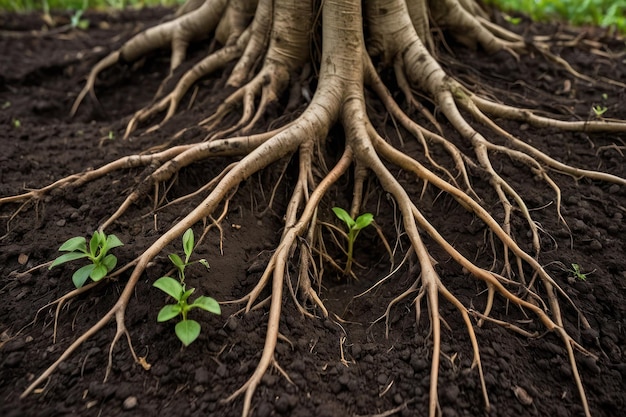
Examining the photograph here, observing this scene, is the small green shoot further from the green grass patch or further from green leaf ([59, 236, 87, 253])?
the green grass patch

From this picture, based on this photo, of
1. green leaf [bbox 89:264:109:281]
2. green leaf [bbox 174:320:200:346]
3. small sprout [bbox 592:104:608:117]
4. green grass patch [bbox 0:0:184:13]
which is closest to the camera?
green leaf [bbox 174:320:200:346]

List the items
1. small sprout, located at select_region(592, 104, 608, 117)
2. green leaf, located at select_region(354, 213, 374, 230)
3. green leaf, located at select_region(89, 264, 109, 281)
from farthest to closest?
1. small sprout, located at select_region(592, 104, 608, 117)
2. green leaf, located at select_region(354, 213, 374, 230)
3. green leaf, located at select_region(89, 264, 109, 281)

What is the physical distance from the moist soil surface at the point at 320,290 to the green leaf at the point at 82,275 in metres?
0.10

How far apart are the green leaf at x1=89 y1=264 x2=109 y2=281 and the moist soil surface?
10 cm

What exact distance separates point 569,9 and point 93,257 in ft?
17.4

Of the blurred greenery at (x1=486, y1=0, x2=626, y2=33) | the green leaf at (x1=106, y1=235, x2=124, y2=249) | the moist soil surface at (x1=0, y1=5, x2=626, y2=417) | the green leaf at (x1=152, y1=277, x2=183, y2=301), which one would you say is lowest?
the blurred greenery at (x1=486, y1=0, x2=626, y2=33)

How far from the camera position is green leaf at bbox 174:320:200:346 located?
5.54 ft

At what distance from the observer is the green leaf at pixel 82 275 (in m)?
1.90

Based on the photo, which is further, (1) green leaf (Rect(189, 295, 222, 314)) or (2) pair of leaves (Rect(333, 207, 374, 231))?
(2) pair of leaves (Rect(333, 207, 374, 231))

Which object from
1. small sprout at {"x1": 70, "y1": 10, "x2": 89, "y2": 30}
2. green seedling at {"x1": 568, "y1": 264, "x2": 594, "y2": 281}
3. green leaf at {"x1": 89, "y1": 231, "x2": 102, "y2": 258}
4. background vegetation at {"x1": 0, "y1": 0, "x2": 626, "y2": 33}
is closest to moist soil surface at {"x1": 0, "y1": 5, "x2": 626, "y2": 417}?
green seedling at {"x1": 568, "y1": 264, "x2": 594, "y2": 281}

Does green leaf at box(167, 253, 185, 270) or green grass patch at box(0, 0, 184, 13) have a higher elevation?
green leaf at box(167, 253, 185, 270)

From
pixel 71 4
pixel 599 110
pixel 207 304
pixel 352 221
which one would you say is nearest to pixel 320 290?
pixel 352 221

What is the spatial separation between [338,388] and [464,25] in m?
2.66

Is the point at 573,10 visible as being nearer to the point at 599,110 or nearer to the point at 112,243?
the point at 599,110
